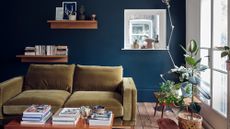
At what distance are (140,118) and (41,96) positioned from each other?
1.61 m

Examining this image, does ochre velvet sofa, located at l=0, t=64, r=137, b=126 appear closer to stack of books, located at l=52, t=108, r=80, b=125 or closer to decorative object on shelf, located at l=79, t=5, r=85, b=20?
stack of books, located at l=52, t=108, r=80, b=125

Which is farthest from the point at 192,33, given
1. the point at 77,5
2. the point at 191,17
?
the point at 77,5

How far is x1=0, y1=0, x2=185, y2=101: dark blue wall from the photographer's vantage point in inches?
207

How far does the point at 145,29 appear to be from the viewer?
17.4 ft

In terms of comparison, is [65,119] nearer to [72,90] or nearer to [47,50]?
[72,90]

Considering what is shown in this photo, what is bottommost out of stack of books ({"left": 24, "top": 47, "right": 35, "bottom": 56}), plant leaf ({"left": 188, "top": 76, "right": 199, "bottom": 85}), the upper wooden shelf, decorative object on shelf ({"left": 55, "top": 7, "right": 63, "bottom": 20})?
plant leaf ({"left": 188, "top": 76, "right": 199, "bottom": 85})

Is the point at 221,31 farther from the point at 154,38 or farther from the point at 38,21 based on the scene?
the point at 38,21

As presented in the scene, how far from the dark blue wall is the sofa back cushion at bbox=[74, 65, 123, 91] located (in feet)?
3.80

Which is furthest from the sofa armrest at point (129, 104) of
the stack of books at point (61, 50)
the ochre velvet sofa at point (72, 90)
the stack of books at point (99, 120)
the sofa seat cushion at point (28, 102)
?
the stack of books at point (61, 50)

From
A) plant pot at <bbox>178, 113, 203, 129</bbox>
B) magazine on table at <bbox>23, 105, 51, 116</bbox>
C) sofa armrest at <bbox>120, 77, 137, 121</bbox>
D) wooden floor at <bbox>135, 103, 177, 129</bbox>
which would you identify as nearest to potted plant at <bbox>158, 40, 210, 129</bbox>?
plant pot at <bbox>178, 113, 203, 129</bbox>

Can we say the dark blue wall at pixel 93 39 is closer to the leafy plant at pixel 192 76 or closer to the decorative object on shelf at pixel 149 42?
the decorative object on shelf at pixel 149 42

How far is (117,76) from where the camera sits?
4.11 meters

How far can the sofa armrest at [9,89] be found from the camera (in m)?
3.47

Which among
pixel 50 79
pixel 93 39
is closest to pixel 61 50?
pixel 93 39
